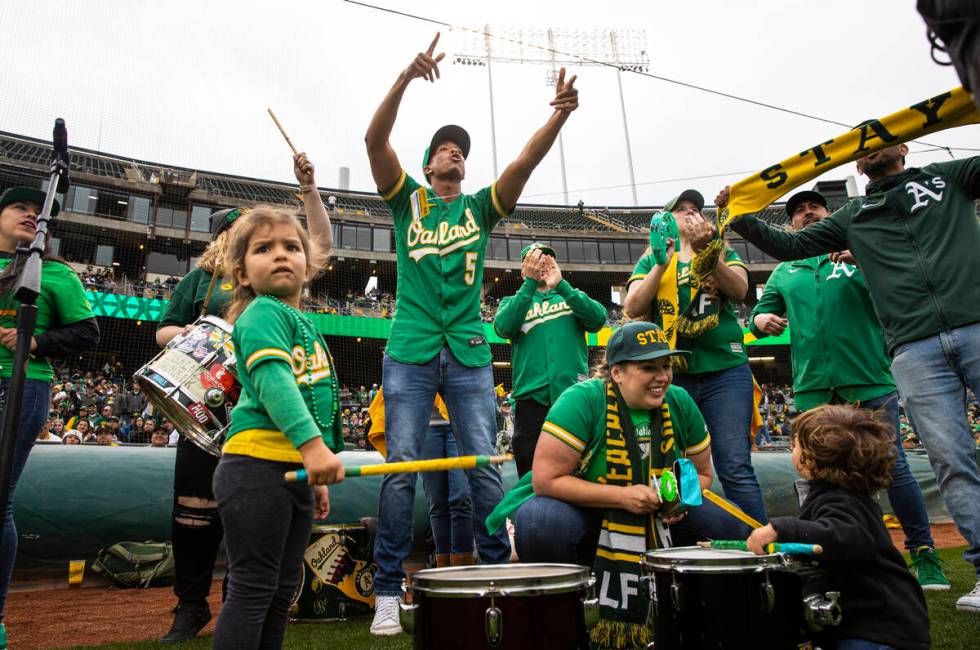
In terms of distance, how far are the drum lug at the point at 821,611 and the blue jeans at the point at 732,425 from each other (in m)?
1.47

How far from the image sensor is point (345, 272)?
126 feet

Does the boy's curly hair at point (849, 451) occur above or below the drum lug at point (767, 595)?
above

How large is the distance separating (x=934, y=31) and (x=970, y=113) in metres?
2.95

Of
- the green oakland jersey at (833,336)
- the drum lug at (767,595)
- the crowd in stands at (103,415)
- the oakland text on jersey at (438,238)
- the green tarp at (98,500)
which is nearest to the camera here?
the drum lug at (767,595)

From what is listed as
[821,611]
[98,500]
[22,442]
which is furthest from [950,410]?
[98,500]

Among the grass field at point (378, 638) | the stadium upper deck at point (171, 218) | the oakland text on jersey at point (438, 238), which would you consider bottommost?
the grass field at point (378, 638)

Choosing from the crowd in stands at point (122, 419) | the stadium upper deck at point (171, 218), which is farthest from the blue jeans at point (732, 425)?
the stadium upper deck at point (171, 218)

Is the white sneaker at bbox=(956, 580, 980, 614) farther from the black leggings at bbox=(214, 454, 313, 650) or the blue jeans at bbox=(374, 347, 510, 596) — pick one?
the black leggings at bbox=(214, 454, 313, 650)

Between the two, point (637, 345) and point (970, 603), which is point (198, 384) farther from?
point (970, 603)

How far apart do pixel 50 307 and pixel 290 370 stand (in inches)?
79.5

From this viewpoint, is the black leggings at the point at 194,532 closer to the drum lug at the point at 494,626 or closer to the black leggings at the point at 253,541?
the black leggings at the point at 253,541

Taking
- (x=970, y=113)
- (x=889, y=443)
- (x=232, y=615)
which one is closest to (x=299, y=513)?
(x=232, y=615)

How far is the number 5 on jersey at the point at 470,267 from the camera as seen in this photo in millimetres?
3439

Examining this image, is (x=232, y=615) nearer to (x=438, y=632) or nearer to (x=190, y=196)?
(x=438, y=632)
